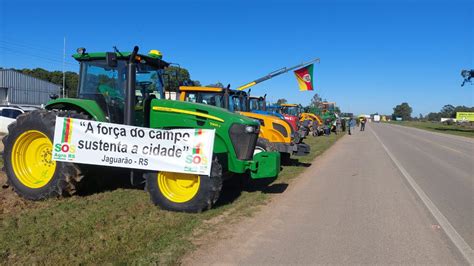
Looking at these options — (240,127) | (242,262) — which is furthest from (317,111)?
(242,262)

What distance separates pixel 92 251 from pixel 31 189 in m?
3.11

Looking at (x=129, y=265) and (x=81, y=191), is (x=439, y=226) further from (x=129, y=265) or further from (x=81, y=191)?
Result: (x=81, y=191)

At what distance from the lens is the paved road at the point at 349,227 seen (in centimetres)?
498

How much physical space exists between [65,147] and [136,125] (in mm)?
1231

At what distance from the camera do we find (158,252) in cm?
487

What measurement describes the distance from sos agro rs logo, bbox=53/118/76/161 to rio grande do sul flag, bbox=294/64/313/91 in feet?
65.3

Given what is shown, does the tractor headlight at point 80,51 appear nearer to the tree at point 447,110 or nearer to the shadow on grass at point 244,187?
the shadow on grass at point 244,187

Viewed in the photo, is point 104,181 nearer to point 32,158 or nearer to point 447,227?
point 32,158

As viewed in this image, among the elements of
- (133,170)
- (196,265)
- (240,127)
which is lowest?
(196,265)

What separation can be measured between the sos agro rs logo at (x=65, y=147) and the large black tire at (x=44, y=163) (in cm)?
13

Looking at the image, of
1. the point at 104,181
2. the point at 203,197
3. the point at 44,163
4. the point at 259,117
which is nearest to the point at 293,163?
the point at 259,117

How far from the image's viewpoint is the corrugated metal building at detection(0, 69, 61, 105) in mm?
49000

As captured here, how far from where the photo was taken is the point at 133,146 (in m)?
6.92

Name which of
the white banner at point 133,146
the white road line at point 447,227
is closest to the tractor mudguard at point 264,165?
the white banner at point 133,146
